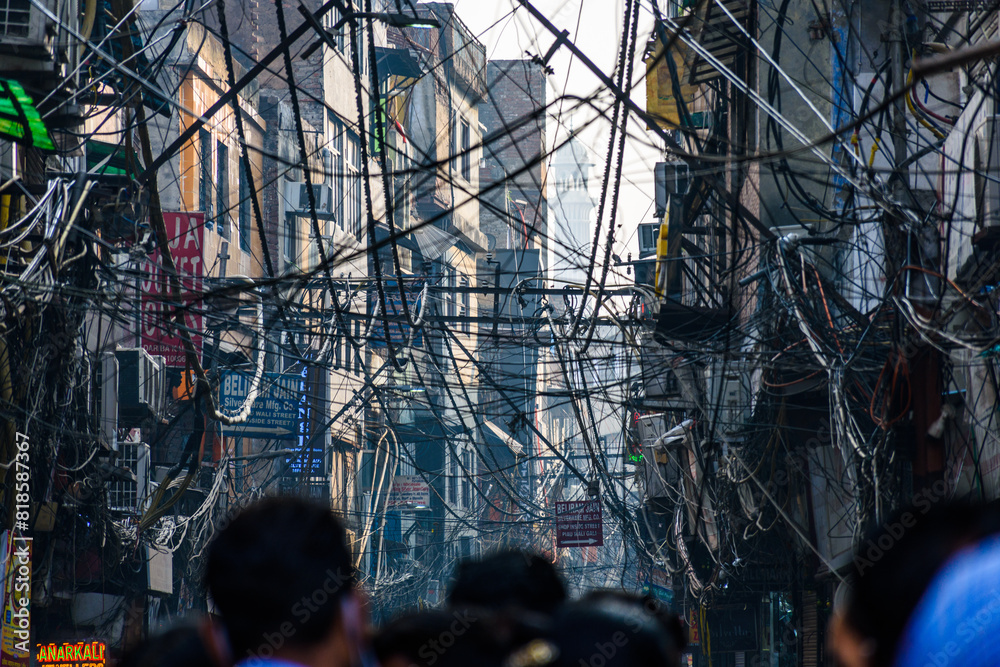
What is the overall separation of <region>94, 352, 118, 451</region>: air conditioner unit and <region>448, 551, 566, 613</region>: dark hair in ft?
40.5

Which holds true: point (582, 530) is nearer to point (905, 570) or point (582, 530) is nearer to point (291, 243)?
point (291, 243)

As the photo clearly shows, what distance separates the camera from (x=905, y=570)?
161 centimetres

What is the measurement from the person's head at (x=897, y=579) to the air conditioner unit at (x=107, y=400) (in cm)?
1412

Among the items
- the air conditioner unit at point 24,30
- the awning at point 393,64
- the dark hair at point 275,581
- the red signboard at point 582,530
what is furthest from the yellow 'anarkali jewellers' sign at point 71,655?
the awning at point 393,64

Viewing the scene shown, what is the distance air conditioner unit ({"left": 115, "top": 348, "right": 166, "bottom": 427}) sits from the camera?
1661 centimetres

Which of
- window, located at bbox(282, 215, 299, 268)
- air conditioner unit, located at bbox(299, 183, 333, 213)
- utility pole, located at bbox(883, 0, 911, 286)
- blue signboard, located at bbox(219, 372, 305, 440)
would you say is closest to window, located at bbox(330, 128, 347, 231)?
window, located at bbox(282, 215, 299, 268)

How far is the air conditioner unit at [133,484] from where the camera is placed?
18.1 m

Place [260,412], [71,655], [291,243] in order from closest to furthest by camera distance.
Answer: [71,655], [260,412], [291,243]

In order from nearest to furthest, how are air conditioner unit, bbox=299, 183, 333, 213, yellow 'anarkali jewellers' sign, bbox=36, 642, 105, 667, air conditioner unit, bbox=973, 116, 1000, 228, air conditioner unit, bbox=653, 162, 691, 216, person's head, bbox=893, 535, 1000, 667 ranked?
1. person's head, bbox=893, 535, 1000, 667
2. air conditioner unit, bbox=973, 116, 1000, 228
3. yellow 'anarkali jewellers' sign, bbox=36, 642, 105, 667
4. air conditioner unit, bbox=653, 162, 691, 216
5. air conditioner unit, bbox=299, 183, 333, 213

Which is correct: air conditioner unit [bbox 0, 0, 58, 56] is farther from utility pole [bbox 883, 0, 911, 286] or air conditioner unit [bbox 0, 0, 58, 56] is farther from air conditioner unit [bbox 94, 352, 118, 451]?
utility pole [bbox 883, 0, 911, 286]

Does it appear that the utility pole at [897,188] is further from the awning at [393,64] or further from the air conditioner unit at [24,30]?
the awning at [393,64]

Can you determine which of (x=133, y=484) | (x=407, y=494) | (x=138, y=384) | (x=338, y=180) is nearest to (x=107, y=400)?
(x=138, y=384)

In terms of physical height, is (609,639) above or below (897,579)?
below

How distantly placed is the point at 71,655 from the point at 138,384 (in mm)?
4219
